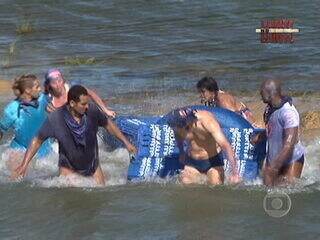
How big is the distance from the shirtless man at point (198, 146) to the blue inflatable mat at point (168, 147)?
0.17 meters

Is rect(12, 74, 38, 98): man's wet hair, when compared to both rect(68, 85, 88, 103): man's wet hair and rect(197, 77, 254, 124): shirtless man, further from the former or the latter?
rect(197, 77, 254, 124): shirtless man

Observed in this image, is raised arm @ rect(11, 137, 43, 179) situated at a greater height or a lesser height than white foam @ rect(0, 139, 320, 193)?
greater

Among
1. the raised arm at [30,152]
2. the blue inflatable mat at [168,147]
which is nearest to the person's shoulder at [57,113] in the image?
the raised arm at [30,152]

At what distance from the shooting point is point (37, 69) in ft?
60.7

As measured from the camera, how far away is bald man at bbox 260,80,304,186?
29.3 ft

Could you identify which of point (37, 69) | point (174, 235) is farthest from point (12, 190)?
point (37, 69)

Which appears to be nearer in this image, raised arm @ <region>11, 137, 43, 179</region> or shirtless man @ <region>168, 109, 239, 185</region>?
raised arm @ <region>11, 137, 43, 179</region>

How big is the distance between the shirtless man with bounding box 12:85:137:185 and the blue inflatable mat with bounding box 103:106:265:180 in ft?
2.61

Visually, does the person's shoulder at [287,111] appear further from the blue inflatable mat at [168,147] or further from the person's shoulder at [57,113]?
the person's shoulder at [57,113]

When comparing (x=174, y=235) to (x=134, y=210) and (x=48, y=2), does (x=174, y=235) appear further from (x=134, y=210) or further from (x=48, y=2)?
(x=48, y=2)

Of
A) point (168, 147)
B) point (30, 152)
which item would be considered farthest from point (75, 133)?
point (168, 147)

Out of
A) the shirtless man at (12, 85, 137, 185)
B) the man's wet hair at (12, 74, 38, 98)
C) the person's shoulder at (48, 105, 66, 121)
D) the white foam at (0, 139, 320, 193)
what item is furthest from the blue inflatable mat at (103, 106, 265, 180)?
the man's wet hair at (12, 74, 38, 98)

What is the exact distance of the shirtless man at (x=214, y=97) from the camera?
9.70m

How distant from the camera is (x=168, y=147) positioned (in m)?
10.1
